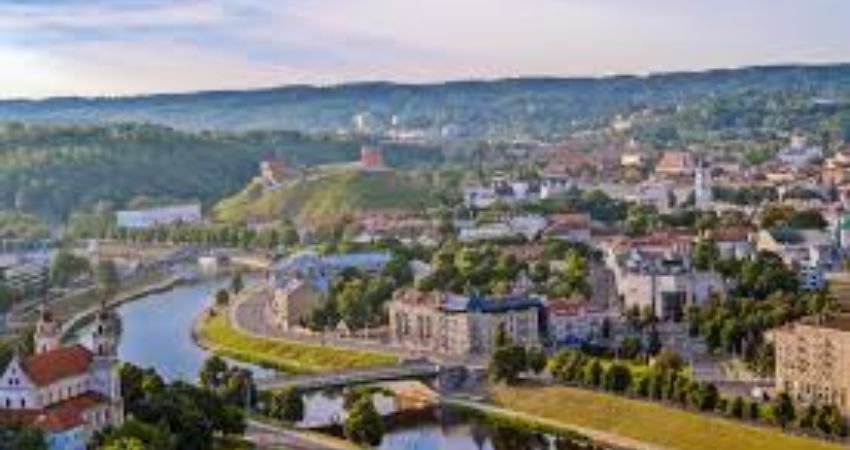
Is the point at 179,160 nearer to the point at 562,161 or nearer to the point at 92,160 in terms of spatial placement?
the point at 92,160

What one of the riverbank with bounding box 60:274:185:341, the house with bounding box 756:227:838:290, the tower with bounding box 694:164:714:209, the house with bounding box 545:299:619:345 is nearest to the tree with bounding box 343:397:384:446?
the house with bounding box 545:299:619:345

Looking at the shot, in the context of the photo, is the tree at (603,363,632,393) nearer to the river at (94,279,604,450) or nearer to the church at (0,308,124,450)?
the river at (94,279,604,450)

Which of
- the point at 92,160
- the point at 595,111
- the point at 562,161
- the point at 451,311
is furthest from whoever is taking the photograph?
the point at 595,111

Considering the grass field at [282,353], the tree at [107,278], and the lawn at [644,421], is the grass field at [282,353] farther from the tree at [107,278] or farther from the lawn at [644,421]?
the tree at [107,278]

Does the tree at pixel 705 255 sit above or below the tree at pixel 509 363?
above

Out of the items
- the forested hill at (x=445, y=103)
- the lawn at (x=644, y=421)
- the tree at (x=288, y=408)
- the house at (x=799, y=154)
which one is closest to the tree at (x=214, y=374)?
the tree at (x=288, y=408)

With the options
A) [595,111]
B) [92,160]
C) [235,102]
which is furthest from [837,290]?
[235,102]
